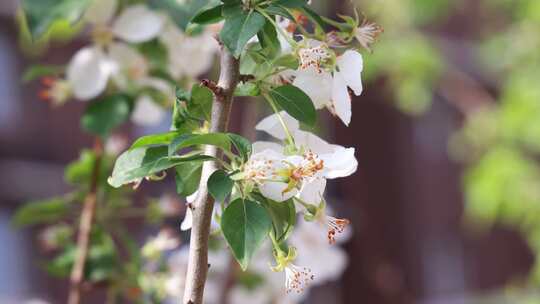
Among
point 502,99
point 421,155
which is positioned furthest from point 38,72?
point 421,155

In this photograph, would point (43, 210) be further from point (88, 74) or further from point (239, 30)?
→ point (239, 30)

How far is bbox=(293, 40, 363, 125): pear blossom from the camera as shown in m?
0.45

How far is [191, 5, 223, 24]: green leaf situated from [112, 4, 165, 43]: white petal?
0.88 ft

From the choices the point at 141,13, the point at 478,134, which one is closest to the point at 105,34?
the point at 141,13

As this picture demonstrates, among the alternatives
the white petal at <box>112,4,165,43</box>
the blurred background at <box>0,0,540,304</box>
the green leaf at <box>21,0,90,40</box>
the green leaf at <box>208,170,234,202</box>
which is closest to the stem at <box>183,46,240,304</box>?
the green leaf at <box>208,170,234,202</box>

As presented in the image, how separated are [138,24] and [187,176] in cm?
32

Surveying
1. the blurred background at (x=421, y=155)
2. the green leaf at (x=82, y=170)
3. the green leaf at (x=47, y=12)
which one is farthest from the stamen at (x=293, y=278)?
the blurred background at (x=421, y=155)

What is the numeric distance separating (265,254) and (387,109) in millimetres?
2863

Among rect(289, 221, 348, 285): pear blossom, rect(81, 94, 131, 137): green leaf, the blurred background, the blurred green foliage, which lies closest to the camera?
rect(81, 94, 131, 137): green leaf

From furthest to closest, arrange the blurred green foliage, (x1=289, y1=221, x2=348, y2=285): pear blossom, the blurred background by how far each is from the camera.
A: the blurred background → the blurred green foliage → (x1=289, y1=221, x2=348, y2=285): pear blossom

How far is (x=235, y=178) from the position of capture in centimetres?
42

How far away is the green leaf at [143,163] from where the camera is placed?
1.41 feet

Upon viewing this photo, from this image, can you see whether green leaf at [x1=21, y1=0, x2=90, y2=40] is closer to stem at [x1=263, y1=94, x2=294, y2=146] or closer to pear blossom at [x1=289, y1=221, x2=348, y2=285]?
stem at [x1=263, y1=94, x2=294, y2=146]

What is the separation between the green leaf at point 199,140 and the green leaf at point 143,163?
11mm
